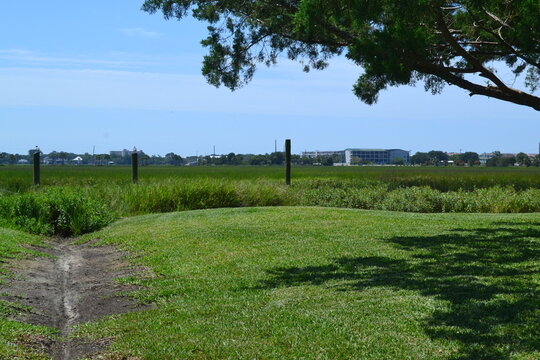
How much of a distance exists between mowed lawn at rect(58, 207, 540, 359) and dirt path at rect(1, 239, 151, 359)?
38 centimetres

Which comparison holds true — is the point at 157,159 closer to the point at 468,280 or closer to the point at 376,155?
the point at 376,155

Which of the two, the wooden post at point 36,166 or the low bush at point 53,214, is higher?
the wooden post at point 36,166

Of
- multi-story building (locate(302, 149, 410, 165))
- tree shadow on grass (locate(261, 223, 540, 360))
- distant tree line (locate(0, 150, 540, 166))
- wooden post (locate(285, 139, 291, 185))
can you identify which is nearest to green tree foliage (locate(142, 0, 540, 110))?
tree shadow on grass (locate(261, 223, 540, 360))

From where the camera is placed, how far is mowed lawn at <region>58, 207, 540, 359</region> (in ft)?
19.9

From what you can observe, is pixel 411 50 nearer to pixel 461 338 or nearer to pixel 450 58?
pixel 450 58

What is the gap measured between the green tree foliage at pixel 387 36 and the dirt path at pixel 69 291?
18.4 ft

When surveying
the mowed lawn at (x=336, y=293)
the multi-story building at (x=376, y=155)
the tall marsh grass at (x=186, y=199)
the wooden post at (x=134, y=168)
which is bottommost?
the mowed lawn at (x=336, y=293)

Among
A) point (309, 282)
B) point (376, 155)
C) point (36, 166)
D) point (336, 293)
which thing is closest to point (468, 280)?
point (336, 293)

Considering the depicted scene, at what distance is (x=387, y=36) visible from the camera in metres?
11.0

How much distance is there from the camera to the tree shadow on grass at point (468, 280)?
239 inches

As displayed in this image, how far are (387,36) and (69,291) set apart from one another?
6.72m

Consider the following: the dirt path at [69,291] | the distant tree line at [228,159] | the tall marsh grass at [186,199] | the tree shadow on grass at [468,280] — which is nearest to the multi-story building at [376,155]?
the distant tree line at [228,159]

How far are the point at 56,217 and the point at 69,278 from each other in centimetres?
798

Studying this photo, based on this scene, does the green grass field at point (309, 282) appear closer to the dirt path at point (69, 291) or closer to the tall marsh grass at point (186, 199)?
the tall marsh grass at point (186, 199)
